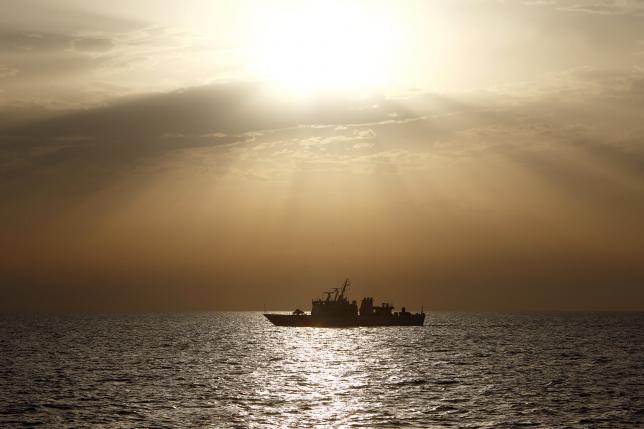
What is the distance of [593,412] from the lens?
55.9 meters

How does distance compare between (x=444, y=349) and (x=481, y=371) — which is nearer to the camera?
(x=481, y=371)

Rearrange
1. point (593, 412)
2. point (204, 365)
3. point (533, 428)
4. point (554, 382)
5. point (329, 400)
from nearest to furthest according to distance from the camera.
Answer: point (533, 428) < point (593, 412) < point (329, 400) < point (554, 382) < point (204, 365)

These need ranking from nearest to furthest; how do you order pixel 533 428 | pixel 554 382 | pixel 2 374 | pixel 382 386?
pixel 533 428 → pixel 382 386 → pixel 554 382 → pixel 2 374

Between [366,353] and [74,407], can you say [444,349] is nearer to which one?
[366,353]

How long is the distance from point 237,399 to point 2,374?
3516 cm

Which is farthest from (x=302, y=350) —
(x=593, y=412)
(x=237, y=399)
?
(x=593, y=412)

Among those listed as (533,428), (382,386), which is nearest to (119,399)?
(382,386)

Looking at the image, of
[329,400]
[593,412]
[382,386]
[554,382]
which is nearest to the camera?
[593,412]

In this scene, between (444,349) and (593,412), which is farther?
(444,349)

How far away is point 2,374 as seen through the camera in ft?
275

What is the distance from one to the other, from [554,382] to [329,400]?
1067 inches

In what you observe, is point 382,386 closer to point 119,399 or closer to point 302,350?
point 119,399

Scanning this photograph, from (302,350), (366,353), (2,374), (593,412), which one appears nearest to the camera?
(593,412)

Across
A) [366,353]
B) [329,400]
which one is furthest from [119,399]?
[366,353]
